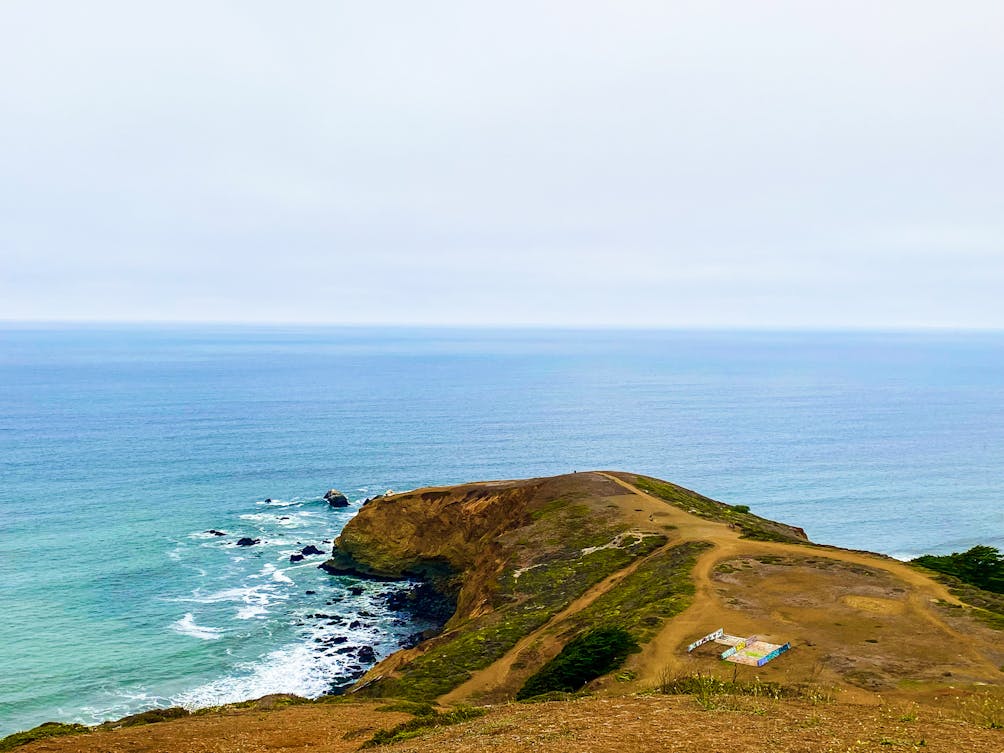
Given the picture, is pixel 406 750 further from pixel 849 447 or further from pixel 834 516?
pixel 849 447

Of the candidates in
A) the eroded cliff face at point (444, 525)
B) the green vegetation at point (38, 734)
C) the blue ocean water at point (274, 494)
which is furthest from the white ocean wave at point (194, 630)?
the green vegetation at point (38, 734)

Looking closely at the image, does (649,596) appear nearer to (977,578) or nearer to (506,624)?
(506,624)

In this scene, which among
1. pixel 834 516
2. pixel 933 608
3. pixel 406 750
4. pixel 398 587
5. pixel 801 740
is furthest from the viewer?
pixel 834 516

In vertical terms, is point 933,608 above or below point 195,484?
above

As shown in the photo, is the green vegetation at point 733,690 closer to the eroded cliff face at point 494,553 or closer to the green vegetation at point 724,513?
the eroded cliff face at point 494,553

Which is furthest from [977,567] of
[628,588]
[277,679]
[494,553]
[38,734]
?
[38,734]

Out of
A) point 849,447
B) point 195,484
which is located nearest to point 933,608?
point 195,484
